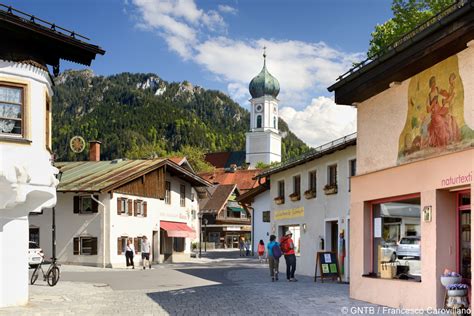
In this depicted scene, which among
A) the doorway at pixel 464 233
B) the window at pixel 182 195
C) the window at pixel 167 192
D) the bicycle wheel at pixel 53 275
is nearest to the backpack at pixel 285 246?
the bicycle wheel at pixel 53 275

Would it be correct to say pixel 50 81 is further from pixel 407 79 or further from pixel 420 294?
pixel 420 294

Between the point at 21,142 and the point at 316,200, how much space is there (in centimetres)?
1418

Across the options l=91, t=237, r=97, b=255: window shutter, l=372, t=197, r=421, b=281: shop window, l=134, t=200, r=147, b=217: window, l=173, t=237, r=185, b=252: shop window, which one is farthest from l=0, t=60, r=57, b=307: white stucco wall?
l=173, t=237, r=185, b=252: shop window

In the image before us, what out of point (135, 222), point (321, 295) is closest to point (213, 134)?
point (135, 222)

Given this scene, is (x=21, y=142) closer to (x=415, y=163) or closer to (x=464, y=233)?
(x=415, y=163)

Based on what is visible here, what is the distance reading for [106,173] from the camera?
39562 mm

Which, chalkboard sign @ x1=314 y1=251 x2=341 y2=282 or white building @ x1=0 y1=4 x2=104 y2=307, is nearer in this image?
white building @ x1=0 y1=4 x2=104 y2=307

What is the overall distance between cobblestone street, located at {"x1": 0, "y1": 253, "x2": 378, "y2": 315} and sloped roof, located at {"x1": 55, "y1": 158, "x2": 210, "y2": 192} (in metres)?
11.7

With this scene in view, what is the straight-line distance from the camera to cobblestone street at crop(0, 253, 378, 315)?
47.9 ft

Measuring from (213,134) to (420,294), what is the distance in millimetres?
173965

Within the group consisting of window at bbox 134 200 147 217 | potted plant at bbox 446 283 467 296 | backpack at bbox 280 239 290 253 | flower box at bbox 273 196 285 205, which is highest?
flower box at bbox 273 196 285 205

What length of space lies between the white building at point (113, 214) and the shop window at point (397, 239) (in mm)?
21358

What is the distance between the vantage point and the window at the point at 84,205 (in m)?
36.0

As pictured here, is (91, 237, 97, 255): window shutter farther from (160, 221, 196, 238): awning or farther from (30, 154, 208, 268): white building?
(160, 221, 196, 238): awning
